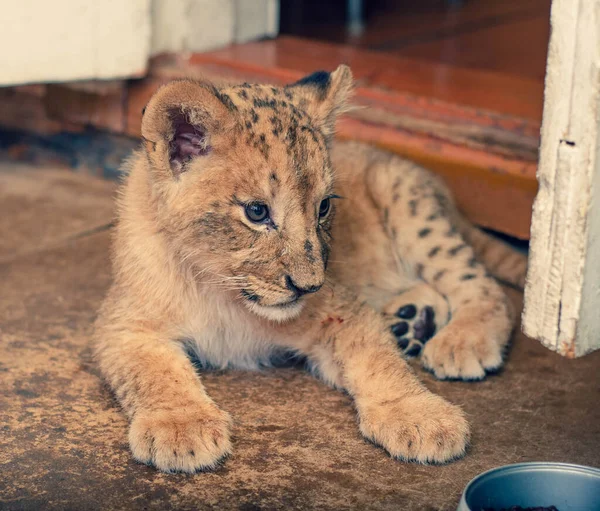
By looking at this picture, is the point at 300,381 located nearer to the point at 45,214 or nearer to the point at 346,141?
the point at 346,141

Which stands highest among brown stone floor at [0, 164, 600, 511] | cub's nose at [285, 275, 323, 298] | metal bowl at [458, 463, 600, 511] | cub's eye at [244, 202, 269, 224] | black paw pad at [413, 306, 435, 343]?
cub's eye at [244, 202, 269, 224]

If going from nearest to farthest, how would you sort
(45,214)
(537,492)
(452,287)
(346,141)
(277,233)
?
(537,492)
(277,233)
(452,287)
(346,141)
(45,214)

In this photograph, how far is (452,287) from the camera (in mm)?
3740

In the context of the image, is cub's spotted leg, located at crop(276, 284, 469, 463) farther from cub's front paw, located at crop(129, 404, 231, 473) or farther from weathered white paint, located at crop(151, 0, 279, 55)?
weathered white paint, located at crop(151, 0, 279, 55)

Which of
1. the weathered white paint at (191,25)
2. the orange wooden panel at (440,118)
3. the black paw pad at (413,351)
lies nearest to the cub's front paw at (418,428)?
the black paw pad at (413,351)

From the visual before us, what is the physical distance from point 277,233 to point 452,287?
118 centimetres

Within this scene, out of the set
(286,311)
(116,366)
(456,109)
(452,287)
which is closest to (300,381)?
(286,311)

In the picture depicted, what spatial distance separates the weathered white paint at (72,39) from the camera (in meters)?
4.38

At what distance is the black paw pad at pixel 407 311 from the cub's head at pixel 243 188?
0.79 m

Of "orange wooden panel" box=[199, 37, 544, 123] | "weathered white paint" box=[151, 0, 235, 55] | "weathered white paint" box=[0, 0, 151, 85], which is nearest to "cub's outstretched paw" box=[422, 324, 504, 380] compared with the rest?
"orange wooden panel" box=[199, 37, 544, 123]

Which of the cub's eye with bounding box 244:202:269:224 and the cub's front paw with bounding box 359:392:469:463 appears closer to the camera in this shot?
the cub's front paw with bounding box 359:392:469:463

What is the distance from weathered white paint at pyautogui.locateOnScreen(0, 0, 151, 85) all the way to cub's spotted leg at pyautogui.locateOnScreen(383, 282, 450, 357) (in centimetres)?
199

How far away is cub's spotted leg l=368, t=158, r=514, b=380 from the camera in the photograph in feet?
11.7

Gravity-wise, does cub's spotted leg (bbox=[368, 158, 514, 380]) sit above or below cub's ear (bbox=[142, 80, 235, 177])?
below
